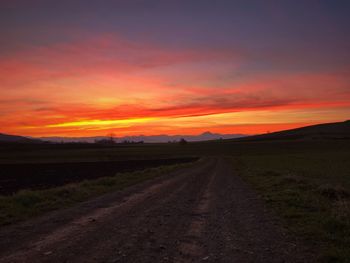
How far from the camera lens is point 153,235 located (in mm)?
10102

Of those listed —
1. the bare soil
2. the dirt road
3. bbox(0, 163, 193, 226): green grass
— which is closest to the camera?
the dirt road

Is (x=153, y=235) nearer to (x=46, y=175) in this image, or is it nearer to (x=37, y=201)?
(x=37, y=201)

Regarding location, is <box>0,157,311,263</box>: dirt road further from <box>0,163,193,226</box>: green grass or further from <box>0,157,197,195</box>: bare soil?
<box>0,157,197,195</box>: bare soil

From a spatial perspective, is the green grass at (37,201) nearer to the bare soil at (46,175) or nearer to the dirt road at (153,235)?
the dirt road at (153,235)

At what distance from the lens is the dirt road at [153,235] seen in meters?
8.03

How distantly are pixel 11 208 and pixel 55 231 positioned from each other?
6180mm

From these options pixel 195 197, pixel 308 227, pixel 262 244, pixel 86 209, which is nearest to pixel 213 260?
pixel 262 244

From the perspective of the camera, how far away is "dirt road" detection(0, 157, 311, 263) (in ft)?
26.3

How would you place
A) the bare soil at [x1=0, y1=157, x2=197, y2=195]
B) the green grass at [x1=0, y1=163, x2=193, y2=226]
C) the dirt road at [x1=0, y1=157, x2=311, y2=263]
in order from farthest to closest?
the bare soil at [x1=0, y1=157, x2=197, y2=195] → the green grass at [x1=0, y1=163, x2=193, y2=226] → the dirt road at [x1=0, y1=157, x2=311, y2=263]

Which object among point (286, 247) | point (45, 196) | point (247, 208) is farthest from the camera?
point (45, 196)

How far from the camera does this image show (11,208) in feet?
51.3

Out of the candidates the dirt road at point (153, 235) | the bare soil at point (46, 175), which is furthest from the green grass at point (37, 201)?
the bare soil at point (46, 175)

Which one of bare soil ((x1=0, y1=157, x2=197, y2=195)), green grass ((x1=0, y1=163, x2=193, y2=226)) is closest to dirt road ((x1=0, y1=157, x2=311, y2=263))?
green grass ((x1=0, y1=163, x2=193, y2=226))

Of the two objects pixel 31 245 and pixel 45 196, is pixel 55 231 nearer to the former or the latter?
pixel 31 245
